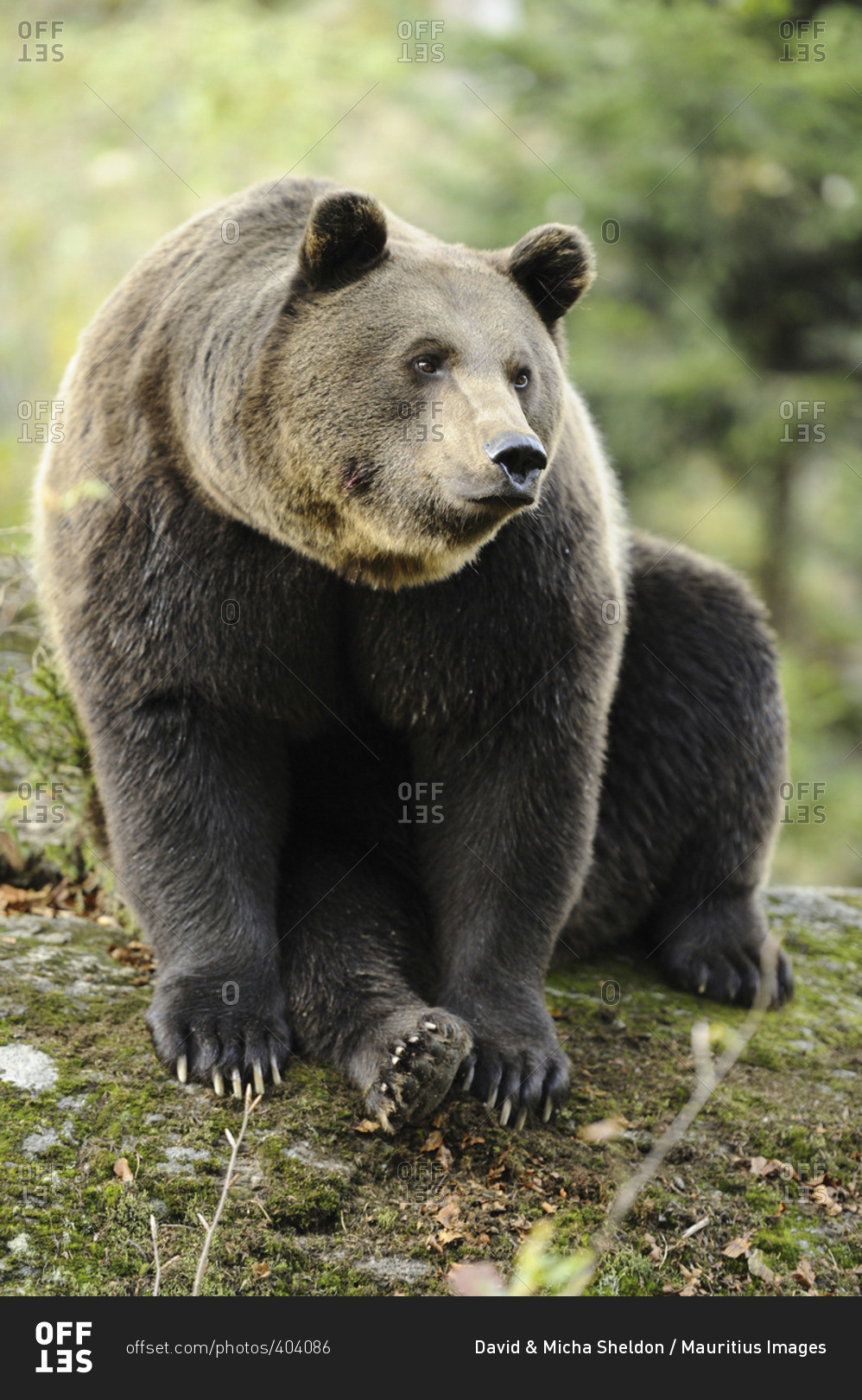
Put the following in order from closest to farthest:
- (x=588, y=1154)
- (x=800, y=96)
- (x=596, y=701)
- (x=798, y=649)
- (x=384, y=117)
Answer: (x=588, y=1154) < (x=596, y=701) < (x=800, y=96) < (x=798, y=649) < (x=384, y=117)

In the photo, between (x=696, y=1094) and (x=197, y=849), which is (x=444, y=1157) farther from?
(x=197, y=849)

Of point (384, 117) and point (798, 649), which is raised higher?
point (384, 117)

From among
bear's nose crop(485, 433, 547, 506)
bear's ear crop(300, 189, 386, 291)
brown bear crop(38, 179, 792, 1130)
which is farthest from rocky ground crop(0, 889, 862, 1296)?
bear's ear crop(300, 189, 386, 291)

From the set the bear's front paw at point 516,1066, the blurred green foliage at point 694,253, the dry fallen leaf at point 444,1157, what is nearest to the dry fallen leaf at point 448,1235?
the dry fallen leaf at point 444,1157

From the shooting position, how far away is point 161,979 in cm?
460

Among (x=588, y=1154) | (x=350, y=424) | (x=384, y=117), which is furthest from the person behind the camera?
(x=384, y=117)

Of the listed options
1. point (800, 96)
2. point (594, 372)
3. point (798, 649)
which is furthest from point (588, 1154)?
point (798, 649)

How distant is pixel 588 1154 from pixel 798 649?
11.7 metres

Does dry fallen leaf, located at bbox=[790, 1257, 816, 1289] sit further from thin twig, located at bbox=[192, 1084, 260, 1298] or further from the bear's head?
the bear's head

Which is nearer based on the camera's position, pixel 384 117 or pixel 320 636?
pixel 320 636

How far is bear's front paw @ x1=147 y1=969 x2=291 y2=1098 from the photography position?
427cm

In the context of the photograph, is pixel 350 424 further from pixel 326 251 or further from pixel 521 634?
pixel 521 634

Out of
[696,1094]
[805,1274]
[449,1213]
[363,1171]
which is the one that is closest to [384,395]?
[363,1171]

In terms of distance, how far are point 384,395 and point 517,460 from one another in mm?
600
